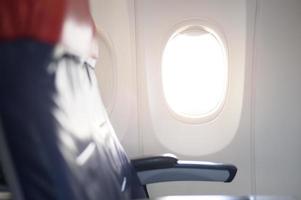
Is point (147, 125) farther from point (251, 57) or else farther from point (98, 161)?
point (98, 161)

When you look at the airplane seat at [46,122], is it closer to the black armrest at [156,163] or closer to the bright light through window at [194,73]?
the black armrest at [156,163]

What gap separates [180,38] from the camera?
7.27 feet

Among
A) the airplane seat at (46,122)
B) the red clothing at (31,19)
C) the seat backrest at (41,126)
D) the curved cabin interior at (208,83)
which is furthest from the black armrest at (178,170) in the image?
the red clothing at (31,19)

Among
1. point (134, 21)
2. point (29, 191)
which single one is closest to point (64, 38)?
point (29, 191)

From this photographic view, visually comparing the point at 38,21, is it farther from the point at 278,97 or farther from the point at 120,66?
the point at 278,97

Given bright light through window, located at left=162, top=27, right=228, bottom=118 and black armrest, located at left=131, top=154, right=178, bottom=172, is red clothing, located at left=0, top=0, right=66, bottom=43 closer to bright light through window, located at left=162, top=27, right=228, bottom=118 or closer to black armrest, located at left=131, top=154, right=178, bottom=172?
black armrest, located at left=131, top=154, right=178, bottom=172

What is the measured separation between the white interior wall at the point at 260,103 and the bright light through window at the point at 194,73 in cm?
15

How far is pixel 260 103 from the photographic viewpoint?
2.26 m

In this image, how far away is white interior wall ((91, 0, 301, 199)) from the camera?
2188 millimetres

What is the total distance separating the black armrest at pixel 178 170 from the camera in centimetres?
156

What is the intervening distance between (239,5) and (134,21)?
0.55 meters

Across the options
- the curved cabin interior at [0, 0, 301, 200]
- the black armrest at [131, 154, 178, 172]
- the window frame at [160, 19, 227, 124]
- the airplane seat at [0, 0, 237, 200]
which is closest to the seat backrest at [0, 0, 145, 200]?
the airplane seat at [0, 0, 237, 200]

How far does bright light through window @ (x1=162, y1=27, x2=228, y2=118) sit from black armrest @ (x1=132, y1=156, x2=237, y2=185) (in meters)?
0.66

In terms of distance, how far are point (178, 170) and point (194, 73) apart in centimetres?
84
